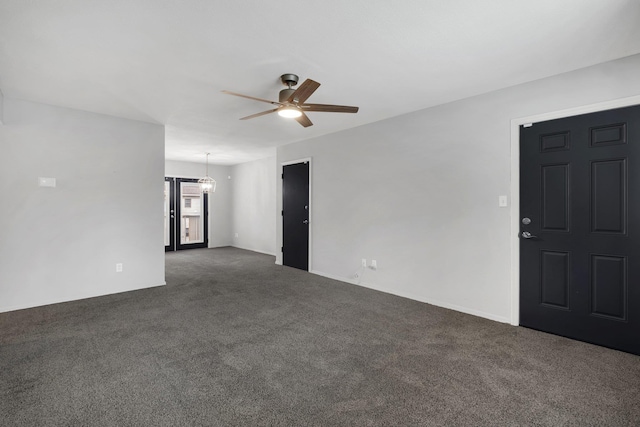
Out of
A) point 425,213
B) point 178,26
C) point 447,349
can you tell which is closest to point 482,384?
point 447,349

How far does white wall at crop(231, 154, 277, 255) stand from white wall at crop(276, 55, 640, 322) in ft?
9.08

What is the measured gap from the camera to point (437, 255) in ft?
12.5

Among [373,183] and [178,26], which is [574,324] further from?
[178,26]

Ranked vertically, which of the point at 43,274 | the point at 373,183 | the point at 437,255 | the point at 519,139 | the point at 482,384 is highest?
the point at 519,139

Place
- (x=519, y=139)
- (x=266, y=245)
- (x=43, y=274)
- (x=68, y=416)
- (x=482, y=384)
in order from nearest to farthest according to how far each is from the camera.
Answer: (x=68, y=416) → (x=482, y=384) → (x=519, y=139) → (x=43, y=274) → (x=266, y=245)

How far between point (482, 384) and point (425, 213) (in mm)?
2204

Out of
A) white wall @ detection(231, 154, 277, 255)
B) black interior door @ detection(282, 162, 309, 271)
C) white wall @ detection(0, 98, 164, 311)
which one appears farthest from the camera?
white wall @ detection(231, 154, 277, 255)

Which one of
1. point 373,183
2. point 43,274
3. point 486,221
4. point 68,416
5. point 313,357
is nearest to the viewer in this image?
point 68,416

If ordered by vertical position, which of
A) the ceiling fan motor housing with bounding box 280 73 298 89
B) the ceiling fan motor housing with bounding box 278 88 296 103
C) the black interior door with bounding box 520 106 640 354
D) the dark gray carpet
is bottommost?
the dark gray carpet

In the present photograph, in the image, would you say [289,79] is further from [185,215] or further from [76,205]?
[185,215]

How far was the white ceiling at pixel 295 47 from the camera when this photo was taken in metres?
1.99

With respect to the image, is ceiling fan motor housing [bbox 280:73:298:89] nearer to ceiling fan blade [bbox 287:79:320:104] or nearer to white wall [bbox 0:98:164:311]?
ceiling fan blade [bbox 287:79:320:104]

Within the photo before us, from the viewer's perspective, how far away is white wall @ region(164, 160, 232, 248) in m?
8.65

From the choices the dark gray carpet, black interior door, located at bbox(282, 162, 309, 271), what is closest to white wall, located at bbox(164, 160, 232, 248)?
black interior door, located at bbox(282, 162, 309, 271)
